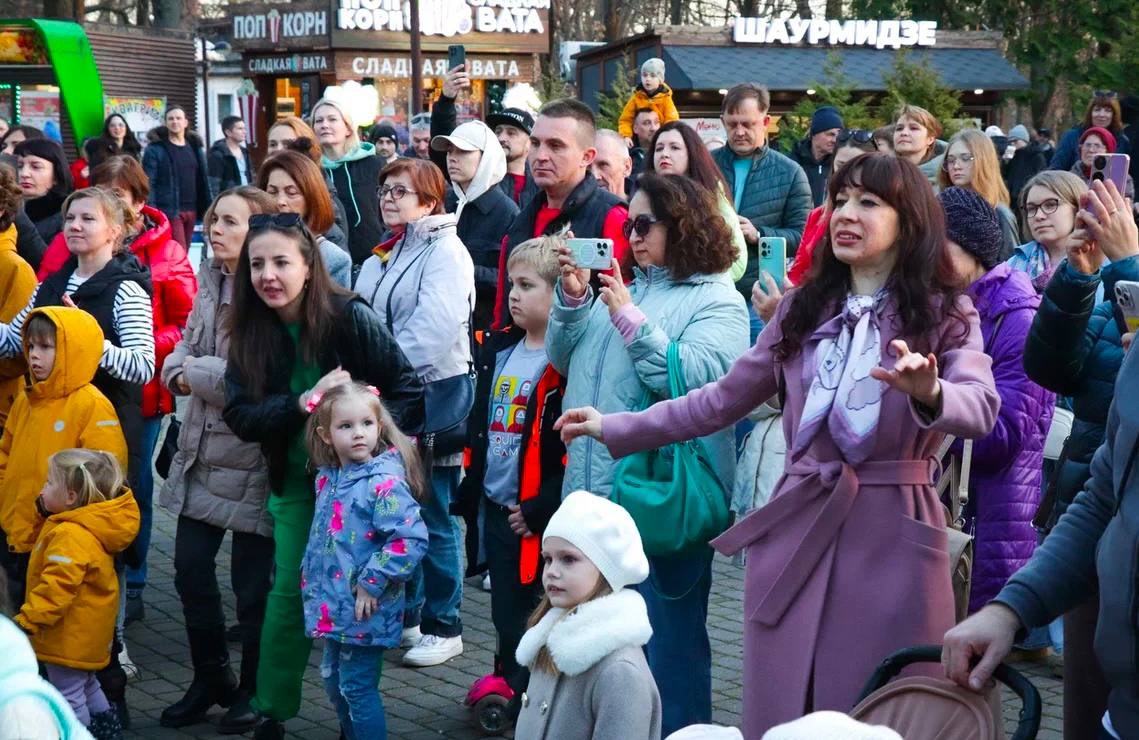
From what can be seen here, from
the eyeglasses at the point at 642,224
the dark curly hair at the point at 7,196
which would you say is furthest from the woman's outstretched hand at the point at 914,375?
the dark curly hair at the point at 7,196

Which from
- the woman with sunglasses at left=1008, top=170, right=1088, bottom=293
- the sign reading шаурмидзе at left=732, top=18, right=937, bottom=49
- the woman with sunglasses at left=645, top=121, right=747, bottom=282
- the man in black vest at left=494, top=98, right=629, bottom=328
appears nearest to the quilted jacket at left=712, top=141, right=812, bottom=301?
the woman with sunglasses at left=645, top=121, right=747, bottom=282

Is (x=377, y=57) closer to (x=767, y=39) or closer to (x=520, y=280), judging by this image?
(x=767, y=39)

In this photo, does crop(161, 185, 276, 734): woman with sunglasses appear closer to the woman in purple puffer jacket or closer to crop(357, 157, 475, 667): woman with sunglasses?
crop(357, 157, 475, 667): woman with sunglasses

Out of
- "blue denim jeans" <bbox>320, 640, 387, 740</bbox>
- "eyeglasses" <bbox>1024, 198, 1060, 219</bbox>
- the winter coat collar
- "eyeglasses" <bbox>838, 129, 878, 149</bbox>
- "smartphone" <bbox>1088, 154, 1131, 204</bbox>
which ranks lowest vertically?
"blue denim jeans" <bbox>320, 640, 387, 740</bbox>

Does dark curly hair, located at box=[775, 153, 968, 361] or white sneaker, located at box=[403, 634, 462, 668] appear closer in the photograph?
dark curly hair, located at box=[775, 153, 968, 361]

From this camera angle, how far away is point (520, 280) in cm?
546

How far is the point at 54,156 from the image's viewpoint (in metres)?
8.68

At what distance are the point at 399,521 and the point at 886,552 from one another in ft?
6.17

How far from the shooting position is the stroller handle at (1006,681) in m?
2.78

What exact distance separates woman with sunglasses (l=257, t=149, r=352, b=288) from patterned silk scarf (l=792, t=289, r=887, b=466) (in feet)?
10.2

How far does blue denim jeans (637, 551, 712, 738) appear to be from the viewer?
4.89 metres

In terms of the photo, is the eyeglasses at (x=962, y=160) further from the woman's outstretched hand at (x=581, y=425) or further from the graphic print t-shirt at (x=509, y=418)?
the woman's outstretched hand at (x=581, y=425)

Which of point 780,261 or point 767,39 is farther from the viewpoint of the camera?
point 767,39

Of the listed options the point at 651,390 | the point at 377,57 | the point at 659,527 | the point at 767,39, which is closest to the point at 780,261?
the point at 651,390
